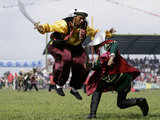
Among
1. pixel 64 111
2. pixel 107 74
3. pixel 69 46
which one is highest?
pixel 69 46

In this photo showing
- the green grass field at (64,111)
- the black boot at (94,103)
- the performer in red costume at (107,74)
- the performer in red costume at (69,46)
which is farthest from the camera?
the green grass field at (64,111)

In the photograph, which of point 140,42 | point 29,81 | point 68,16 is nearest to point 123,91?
point 68,16

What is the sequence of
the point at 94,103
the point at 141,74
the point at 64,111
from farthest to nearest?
the point at 141,74
the point at 64,111
the point at 94,103

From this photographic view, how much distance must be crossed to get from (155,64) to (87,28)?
35.9 metres

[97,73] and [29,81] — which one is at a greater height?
[97,73]

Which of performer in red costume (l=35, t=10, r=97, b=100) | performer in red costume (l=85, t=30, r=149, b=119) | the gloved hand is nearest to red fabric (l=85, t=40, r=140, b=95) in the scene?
performer in red costume (l=85, t=30, r=149, b=119)

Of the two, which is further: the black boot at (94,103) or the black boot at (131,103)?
the black boot at (131,103)

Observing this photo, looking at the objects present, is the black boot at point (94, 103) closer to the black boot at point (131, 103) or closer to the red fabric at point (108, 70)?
the red fabric at point (108, 70)

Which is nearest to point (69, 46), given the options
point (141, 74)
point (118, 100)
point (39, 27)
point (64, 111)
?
point (39, 27)

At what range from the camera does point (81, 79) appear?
8.84 metres

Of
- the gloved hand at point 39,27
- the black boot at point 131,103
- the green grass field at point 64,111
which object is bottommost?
the green grass field at point 64,111

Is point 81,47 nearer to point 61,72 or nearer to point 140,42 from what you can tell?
point 61,72

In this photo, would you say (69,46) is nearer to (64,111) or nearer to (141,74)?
(64,111)

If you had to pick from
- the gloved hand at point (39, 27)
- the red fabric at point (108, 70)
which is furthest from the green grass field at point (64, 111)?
the gloved hand at point (39, 27)
